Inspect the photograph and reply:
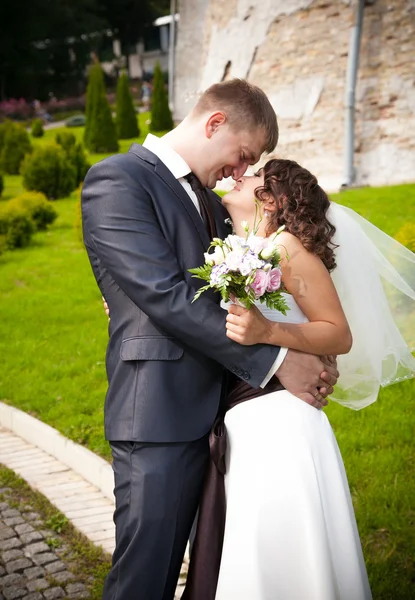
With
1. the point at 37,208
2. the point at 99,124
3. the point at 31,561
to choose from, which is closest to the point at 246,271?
the point at 31,561

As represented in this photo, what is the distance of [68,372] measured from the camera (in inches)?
313

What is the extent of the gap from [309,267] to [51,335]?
254 inches

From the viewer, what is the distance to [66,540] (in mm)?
5039

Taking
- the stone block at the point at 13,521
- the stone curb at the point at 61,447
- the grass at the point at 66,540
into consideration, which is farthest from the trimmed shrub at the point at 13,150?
the stone block at the point at 13,521

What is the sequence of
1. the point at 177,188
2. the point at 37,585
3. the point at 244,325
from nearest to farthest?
the point at 244,325, the point at 177,188, the point at 37,585

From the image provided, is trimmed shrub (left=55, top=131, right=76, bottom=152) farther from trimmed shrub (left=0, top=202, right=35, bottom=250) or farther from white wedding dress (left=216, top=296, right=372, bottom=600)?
white wedding dress (left=216, top=296, right=372, bottom=600)

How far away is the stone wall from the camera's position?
538 inches

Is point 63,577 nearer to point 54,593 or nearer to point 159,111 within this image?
point 54,593

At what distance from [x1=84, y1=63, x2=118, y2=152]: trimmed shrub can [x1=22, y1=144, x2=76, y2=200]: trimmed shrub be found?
5684 millimetres

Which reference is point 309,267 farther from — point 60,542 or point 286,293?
point 60,542

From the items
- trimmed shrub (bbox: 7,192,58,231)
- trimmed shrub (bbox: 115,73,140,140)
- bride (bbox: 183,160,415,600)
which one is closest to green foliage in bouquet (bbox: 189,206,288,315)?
bride (bbox: 183,160,415,600)

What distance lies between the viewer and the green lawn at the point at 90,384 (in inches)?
180

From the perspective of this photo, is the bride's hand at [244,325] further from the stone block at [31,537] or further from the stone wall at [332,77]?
the stone wall at [332,77]

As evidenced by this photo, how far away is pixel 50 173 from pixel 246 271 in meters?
15.5
